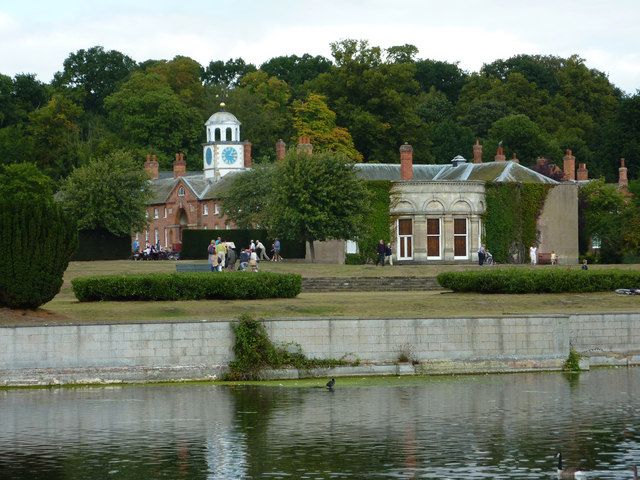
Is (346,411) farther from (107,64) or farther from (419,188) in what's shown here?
(107,64)

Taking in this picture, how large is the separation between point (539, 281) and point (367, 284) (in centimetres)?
891

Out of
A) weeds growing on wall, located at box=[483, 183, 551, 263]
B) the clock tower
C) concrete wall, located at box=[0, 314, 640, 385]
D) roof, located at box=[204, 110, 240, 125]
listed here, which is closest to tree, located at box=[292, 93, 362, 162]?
the clock tower

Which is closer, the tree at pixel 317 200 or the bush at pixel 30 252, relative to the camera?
the bush at pixel 30 252

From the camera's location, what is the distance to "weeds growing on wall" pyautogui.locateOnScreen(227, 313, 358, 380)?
39156mm

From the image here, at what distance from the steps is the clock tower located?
45920mm

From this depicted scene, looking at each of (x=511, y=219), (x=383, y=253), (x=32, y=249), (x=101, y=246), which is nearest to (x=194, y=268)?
(x=383, y=253)

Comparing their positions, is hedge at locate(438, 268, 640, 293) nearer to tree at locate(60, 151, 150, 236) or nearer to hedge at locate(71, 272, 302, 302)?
hedge at locate(71, 272, 302, 302)

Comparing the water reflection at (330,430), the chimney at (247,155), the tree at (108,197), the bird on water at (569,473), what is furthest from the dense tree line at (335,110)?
the bird on water at (569,473)

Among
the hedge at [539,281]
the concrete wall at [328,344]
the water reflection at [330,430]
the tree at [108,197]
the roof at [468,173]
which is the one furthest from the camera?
the roof at [468,173]

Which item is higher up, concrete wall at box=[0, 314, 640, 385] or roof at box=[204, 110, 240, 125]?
roof at box=[204, 110, 240, 125]

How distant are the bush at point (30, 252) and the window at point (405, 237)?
4077 cm

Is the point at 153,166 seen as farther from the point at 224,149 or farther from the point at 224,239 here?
the point at 224,239

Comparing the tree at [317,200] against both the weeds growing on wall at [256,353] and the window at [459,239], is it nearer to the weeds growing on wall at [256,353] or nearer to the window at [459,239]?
the window at [459,239]

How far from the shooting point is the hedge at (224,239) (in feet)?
252
